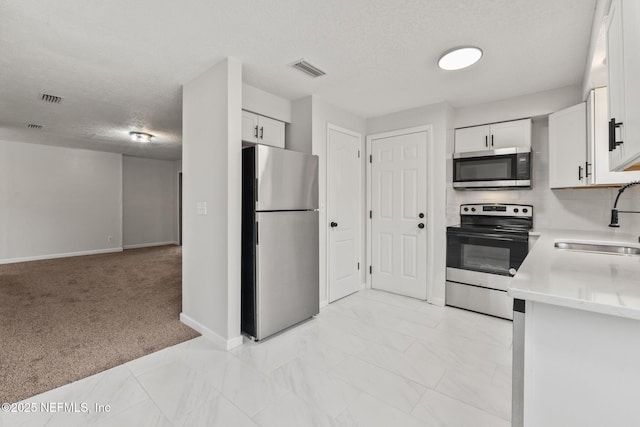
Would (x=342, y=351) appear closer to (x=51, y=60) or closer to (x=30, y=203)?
(x=51, y=60)

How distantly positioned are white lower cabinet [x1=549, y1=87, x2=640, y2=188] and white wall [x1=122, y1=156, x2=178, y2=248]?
8.01 m

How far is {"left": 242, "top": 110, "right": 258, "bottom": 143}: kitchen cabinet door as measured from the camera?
294 cm

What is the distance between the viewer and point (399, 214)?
12.0ft

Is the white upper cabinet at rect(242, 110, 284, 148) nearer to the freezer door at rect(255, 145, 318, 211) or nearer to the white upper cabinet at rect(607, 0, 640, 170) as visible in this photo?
the freezer door at rect(255, 145, 318, 211)

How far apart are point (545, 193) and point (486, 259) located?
962mm

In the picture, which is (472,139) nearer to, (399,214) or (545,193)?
(545,193)

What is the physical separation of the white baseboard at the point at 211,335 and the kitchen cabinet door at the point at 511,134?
3279mm

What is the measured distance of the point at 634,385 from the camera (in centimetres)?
83

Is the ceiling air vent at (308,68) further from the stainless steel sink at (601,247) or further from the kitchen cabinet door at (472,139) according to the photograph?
the stainless steel sink at (601,247)

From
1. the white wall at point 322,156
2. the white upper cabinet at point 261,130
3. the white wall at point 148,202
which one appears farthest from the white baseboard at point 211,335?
the white wall at point 148,202

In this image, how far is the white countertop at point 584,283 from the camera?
0.82 meters

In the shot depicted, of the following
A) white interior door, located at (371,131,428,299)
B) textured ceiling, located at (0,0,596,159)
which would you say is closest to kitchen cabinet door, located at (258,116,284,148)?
textured ceiling, located at (0,0,596,159)

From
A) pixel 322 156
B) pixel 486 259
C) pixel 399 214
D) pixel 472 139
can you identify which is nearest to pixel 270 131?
pixel 322 156

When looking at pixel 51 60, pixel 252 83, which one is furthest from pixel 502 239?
pixel 51 60
